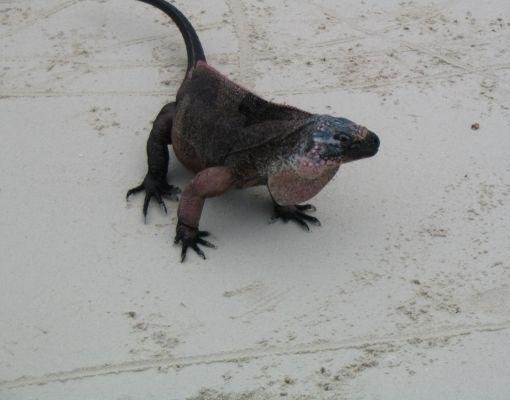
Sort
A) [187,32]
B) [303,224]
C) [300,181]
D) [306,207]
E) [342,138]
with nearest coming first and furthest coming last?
[342,138]
[300,181]
[303,224]
[306,207]
[187,32]

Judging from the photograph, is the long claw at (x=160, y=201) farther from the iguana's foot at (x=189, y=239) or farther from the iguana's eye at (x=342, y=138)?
the iguana's eye at (x=342, y=138)

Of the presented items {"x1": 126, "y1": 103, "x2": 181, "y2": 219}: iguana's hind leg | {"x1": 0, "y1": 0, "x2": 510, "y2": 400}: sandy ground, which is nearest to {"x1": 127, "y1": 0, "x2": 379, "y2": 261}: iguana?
{"x1": 126, "y1": 103, "x2": 181, "y2": 219}: iguana's hind leg

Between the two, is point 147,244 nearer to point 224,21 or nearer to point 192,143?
point 192,143

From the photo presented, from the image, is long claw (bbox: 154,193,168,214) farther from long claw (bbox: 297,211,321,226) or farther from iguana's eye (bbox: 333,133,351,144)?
iguana's eye (bbox: 333,133,351,144)

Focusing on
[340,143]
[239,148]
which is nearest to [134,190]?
[239,148]

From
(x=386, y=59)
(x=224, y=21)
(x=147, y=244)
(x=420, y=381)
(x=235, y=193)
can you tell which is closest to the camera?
(x=420, y=381)

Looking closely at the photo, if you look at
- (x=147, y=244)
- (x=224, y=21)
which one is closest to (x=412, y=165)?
(x=147, y=244)

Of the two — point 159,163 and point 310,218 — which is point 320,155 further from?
point 159,163

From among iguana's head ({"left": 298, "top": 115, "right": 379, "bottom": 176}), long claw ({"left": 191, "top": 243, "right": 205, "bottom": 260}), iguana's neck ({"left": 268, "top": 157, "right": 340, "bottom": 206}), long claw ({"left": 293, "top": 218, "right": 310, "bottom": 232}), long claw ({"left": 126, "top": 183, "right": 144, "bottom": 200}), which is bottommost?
long claw ({"left": 191, "top": 243, "right": 205, "bottom": 260})
